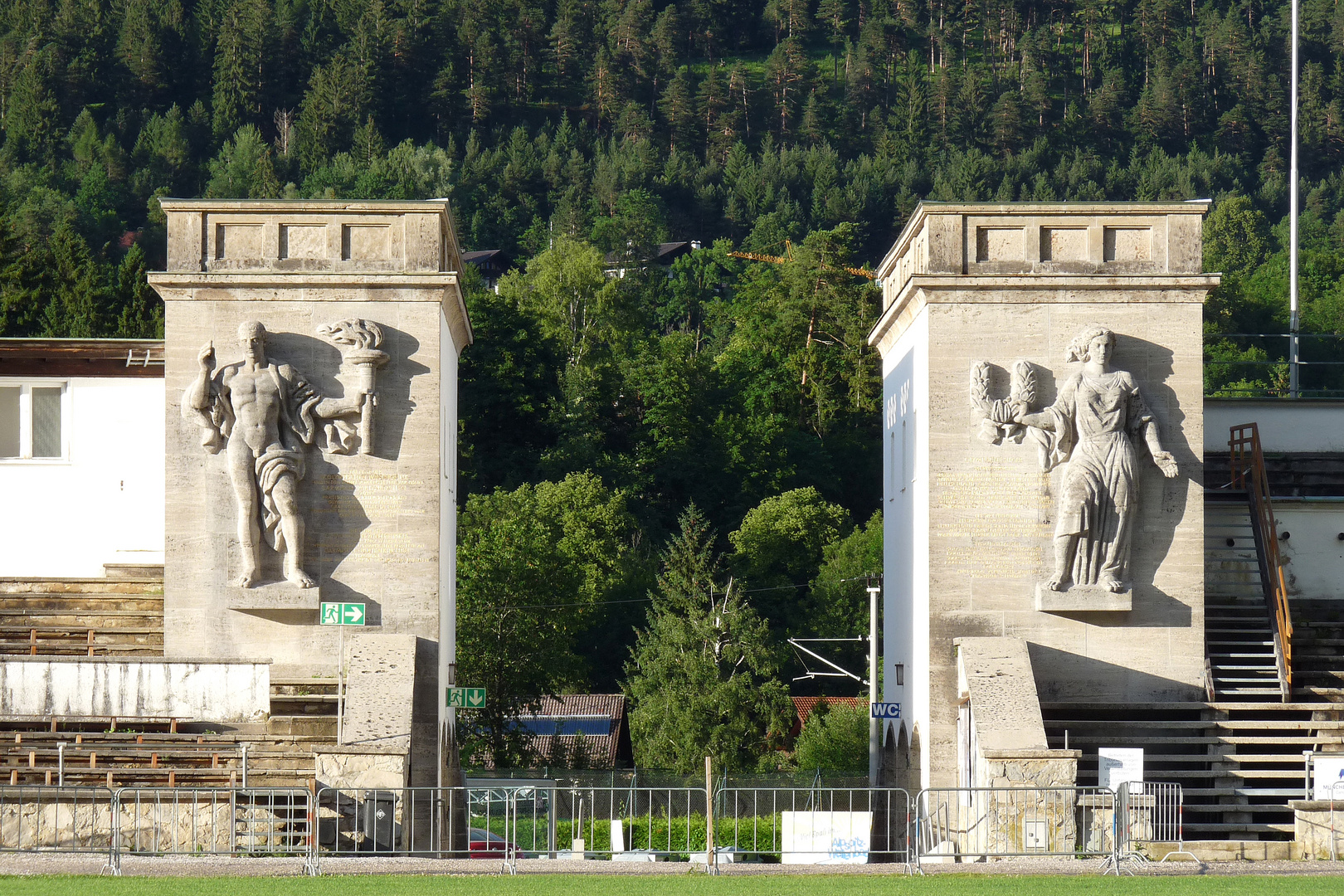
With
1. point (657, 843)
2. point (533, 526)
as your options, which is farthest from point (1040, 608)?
point (533, 526)

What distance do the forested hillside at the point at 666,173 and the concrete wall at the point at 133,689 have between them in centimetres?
3456

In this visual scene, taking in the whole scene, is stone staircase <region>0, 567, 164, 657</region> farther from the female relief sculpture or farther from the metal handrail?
the metal handrail

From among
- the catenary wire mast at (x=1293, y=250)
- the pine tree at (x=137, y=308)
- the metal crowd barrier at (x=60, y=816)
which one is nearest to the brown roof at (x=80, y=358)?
the metal crowd barrier at (x=60, y=816)

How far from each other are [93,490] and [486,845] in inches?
320

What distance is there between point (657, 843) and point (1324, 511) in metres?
11.6

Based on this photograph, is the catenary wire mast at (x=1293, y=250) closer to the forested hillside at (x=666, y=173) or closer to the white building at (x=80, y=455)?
the white building at (x=80, y=455)

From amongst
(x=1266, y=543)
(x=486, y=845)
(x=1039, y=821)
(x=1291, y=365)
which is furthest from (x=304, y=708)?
(x=1291, y=365)

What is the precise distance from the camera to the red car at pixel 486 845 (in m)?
20.7

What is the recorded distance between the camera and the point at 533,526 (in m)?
59.8

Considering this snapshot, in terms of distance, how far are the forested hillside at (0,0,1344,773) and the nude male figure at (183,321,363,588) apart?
33173 millimetres

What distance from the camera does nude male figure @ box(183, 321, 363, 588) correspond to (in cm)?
2428

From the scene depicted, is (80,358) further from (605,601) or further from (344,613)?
(605,601)

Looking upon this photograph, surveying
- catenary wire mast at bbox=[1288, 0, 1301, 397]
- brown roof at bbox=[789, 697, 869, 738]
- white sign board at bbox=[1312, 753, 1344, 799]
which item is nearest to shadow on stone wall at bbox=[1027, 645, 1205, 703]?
white sign board at bbox=[1312, 753, 1344, 799]

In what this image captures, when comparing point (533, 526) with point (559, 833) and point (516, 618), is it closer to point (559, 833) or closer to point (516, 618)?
point (516, 618)
